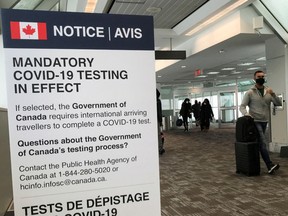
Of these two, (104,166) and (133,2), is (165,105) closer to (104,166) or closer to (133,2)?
(133,2)

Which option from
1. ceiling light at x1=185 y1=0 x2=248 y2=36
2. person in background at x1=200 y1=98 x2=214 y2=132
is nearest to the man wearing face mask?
ceiling light at x1=185 y1=0 x2=248 y2=36

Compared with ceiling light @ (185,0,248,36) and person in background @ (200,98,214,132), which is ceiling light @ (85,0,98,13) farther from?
person in background @ (200,98,214,132)

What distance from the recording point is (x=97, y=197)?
5.31ft

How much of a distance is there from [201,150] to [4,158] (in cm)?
608

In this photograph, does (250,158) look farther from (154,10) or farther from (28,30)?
(28,30)

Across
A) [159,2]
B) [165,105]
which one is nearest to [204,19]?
[159,2]

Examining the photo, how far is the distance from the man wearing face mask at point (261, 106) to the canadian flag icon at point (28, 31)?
4.10 meters

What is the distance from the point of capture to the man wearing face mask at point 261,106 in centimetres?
496

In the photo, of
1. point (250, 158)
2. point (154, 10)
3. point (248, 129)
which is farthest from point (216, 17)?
point (250, 158)

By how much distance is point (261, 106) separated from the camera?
5.03m

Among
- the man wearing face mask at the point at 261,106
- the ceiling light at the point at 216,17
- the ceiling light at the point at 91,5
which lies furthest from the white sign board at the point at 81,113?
the ceiling light at the point at 216,17

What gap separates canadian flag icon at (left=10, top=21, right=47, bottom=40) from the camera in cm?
147

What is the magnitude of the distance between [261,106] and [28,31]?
4.29m

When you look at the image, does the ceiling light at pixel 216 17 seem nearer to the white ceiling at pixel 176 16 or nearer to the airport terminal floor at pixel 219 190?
the white ceiling at pixel 176 16
